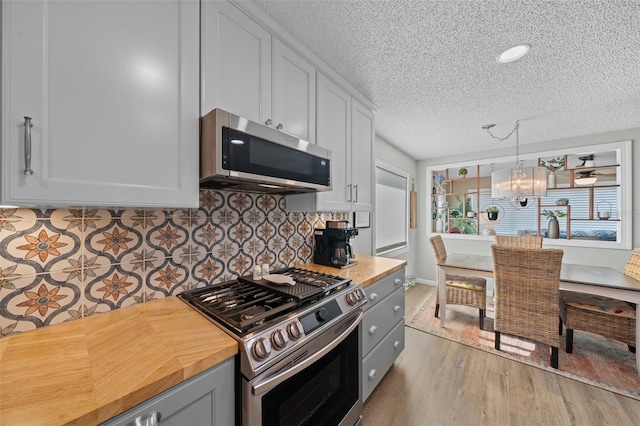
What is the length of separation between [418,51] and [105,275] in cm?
219

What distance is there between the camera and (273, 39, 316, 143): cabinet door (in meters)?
1.41

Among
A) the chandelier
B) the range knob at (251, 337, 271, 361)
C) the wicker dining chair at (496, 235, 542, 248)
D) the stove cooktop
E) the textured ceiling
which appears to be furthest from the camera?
the wicker dining chair at (496, 235, 542, 248)

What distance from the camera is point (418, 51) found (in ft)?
5.39

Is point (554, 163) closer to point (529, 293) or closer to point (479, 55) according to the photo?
point (529, 293)

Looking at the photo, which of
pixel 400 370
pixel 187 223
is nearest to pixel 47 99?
pixel 187 223

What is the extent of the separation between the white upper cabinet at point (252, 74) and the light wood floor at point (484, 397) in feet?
6.43

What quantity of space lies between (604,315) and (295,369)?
2.86 metres

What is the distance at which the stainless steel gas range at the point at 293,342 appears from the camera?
0.88 m

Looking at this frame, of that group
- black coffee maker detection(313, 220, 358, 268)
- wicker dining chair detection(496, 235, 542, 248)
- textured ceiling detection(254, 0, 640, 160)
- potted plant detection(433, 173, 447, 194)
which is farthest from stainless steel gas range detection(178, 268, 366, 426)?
potted plant detection(433, 173, 447, 194)

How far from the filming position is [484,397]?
5.87ft

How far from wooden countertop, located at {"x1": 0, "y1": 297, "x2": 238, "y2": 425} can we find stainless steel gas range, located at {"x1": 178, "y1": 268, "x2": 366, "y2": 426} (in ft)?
0.33

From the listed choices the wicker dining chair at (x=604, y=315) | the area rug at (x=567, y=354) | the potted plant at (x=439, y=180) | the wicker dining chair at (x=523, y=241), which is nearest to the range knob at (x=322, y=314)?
the area rug at (x=567, y=354)

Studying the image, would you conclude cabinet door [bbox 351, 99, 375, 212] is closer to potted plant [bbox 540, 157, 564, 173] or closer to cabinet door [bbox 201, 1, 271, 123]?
cabinet door [bbox 201, 1, 271, 123]

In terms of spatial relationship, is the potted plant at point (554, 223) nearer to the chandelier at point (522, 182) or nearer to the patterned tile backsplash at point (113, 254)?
the chandelier at point (522, 182)
